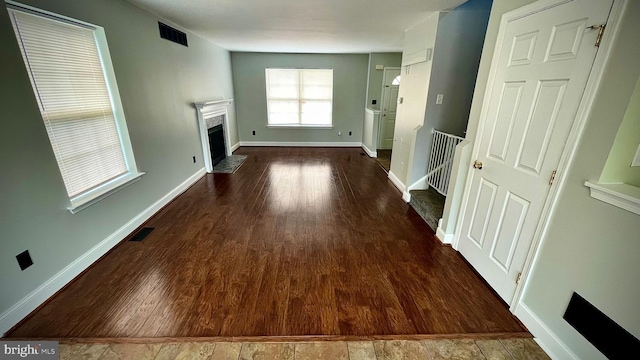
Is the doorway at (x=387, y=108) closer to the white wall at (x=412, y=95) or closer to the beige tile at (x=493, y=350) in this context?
the white wall at (x=412, y=95)

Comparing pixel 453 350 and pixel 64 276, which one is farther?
pixel 64 276

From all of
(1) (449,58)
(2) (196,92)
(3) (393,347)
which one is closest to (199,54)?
(2) (196,92)

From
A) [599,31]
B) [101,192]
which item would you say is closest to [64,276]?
[101,192]

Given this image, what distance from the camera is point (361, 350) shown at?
4.95 ft

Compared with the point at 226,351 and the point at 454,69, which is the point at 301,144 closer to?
the point at 454,69

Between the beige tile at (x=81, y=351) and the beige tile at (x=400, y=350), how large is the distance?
5.37ft

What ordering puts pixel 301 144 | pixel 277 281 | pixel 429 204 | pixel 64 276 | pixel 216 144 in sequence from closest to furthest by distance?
pixel 64 276 < pixel 277 281 < pixel 429 204 < pixel 216 144 < pixel 301 144

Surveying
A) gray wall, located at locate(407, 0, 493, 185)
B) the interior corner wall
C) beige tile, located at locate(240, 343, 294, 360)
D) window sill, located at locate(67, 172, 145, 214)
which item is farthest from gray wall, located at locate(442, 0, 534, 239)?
window sill, located at locate(67, 172, 145, 214)

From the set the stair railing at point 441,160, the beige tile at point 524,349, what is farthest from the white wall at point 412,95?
the beige tile at point 524,349

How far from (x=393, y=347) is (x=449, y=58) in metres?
3.12

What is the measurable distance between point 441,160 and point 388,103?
345cm

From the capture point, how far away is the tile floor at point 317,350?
147 cm

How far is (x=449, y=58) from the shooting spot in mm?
3037

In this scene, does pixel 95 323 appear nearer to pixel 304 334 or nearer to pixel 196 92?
pixel 304 334
